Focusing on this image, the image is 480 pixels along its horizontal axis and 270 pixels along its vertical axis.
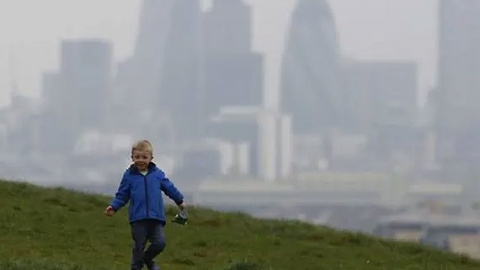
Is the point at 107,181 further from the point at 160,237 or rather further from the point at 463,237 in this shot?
the point at 160,237

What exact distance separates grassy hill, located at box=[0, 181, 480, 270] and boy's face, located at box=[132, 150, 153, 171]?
149 inches

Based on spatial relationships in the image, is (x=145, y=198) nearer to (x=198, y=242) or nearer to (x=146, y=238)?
(x=146, y=238)

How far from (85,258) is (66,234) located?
111 inches

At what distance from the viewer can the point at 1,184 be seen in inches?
863

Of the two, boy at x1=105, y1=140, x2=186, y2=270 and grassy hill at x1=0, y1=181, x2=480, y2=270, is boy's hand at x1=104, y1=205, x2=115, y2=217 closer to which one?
boy at x1=105, y1=140, x2=186, y2=270

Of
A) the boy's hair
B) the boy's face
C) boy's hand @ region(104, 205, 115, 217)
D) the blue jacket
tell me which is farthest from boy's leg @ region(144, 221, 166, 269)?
the boy's hair

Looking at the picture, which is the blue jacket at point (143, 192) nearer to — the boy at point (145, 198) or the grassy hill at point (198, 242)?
the boy at point (145, 198)

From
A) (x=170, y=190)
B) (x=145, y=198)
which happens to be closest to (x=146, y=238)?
(x=145, y=198)

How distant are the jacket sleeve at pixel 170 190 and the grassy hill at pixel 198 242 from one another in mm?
3454

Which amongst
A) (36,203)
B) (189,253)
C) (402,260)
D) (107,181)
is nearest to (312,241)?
(402,260)

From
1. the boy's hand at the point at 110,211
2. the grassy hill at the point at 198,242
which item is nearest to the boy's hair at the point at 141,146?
the boy's hand at the point at 110,211

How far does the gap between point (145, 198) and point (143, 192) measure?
6 centimetres

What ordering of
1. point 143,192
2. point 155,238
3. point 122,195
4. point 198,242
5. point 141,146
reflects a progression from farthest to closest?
point 198,242 < point 155,238 < point 122,195 < point 143,192 < point 141,146

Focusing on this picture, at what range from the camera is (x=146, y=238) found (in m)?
9.77
